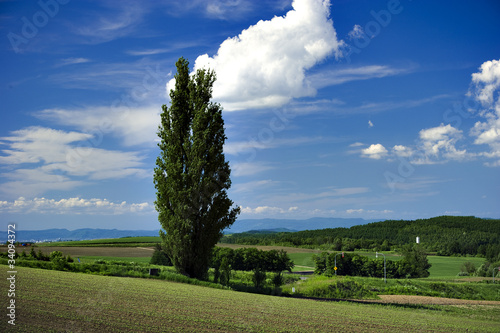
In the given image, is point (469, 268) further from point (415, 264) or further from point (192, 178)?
point (192, 178)

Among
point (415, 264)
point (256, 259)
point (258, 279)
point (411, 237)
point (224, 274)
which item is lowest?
point (415, 264)

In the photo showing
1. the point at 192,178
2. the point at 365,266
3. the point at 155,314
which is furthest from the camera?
the point at 365,266

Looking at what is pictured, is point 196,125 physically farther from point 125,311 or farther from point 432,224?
point 432,224

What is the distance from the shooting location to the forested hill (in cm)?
12862

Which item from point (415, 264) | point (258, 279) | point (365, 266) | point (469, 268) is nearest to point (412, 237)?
point (469, 268)

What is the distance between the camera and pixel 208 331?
13.8 m

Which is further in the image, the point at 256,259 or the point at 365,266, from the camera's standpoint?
the point at 365,266

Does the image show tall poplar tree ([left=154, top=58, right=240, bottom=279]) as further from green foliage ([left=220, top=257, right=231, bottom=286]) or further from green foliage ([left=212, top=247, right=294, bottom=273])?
green foliage ([left=212, top=247, right=294, bottom=273])

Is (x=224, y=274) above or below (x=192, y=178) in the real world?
below

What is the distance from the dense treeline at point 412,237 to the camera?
128 meters

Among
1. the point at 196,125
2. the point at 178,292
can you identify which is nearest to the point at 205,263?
the point at 178,292

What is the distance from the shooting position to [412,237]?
5635 inches

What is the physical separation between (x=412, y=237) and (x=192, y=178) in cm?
13284

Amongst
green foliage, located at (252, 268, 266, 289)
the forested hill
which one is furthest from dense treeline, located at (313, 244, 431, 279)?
green foliage, located at (252, 268, 266, 289)
